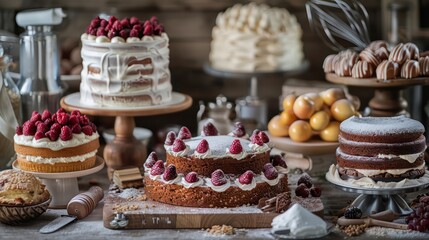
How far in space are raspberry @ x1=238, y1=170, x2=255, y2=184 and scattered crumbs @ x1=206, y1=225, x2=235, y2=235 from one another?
0.15m

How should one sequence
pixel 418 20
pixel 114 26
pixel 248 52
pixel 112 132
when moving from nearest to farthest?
pixel 114 26 < pixel 112 132 < pixel 248 52 < pixel 418 20

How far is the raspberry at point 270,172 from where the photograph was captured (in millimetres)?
2732

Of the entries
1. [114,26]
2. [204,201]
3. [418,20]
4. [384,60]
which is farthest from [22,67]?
[418,20]

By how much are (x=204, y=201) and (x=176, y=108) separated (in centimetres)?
57

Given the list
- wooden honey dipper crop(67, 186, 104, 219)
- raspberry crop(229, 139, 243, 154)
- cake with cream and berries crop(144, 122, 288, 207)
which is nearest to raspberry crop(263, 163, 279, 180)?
cake with cream and berries crop(144, 122, 288, 207)

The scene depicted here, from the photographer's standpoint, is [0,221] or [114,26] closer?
[0,221]

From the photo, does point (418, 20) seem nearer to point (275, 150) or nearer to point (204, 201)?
point (275, 150)

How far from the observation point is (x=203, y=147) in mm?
2691

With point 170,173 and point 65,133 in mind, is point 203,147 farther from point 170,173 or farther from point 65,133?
point 65,133

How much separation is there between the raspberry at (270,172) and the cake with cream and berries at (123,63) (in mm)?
591

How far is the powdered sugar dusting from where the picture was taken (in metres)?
2.61

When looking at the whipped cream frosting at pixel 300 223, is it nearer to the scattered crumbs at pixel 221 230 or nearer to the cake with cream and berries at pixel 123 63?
the scattered crumbs at pixel 221 230

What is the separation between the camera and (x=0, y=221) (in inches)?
106

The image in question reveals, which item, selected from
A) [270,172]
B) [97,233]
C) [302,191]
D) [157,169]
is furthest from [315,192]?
[97,233]
